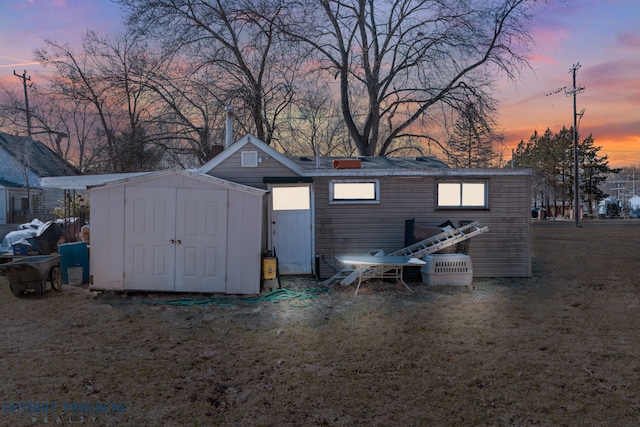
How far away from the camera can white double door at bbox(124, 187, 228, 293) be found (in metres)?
8.42

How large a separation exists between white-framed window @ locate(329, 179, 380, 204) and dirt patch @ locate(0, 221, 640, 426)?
287 centimetres

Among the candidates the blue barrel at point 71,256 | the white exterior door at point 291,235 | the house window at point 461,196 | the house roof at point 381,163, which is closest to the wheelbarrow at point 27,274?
the blue barrel at point 71,256

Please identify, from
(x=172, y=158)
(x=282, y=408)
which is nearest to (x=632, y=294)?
(x=282, y=408)

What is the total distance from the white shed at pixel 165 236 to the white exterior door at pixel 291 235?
2.28 meters

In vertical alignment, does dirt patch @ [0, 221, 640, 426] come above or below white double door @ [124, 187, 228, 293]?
below

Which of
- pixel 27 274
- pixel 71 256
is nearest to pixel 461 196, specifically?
pixel 71 256

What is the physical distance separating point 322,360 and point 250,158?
267 inches

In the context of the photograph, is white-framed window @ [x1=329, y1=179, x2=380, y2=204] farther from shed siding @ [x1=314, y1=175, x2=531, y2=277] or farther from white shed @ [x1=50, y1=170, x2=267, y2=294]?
white shed @ [x1=50, y1=170, x2=267, y2=294]

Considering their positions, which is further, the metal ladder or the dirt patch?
the metal ladder

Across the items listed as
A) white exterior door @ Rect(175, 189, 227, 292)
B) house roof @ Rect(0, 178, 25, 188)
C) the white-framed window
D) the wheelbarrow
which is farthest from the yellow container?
house roof @ Rect(0, 178, 25, 188)

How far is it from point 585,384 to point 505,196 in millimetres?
7148

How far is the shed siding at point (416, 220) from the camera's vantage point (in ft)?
34.9

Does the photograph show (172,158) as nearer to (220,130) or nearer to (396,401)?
(220,130)

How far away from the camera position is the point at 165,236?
842 centimetres
